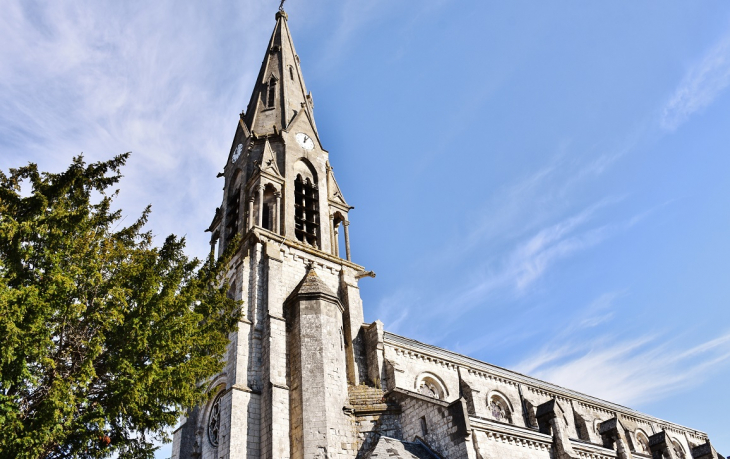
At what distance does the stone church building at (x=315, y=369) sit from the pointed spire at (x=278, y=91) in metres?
0.11

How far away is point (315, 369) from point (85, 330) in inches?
358

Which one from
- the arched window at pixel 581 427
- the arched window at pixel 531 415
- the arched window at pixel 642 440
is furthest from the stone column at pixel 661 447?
the arched window at pixel 531 415

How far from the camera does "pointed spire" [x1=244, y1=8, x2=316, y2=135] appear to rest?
31275mm

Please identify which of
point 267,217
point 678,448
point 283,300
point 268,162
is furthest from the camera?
point 678,448

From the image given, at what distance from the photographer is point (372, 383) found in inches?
904

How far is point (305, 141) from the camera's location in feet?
101

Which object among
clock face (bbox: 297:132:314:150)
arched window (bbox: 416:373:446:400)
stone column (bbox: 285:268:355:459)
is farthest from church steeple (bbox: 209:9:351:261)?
arched window (bbox: 416:373:446:400)

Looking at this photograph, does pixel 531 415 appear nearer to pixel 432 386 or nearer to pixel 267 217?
pixel 432 386

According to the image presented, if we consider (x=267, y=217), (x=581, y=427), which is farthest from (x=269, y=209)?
(x=581, y=427)

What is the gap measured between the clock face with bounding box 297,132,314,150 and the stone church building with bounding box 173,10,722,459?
0.08m

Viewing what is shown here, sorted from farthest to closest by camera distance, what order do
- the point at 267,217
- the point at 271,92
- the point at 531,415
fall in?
the point at 271,92, the point at 531,415, the point at 267,217

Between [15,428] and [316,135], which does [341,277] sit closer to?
[316,135]

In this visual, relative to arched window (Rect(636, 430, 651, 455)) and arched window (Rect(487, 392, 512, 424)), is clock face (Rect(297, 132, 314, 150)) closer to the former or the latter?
arched window (Rect(487, 392, 512, 424))

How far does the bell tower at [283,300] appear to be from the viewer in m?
19.4
